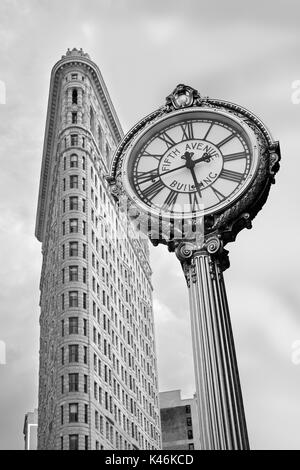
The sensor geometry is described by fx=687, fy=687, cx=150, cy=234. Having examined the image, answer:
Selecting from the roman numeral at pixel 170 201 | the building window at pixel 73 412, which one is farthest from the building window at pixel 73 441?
the roman numeral at pixel 170 201

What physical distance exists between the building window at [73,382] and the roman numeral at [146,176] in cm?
4008

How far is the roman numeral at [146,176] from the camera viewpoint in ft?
32.9

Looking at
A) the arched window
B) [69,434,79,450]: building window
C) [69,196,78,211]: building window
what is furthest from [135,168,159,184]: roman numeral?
the arched window

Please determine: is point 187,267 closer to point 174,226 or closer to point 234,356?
point 174,226

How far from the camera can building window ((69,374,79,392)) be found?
48.2 m

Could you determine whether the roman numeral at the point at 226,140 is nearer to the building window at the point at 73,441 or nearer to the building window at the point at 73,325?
the building window at the point at 73,441

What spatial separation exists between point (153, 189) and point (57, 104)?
193ft

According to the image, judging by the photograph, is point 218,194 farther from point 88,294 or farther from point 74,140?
point 74,140

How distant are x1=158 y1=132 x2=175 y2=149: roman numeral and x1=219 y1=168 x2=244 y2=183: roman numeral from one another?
99 cm

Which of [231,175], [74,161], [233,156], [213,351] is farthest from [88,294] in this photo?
[213,351]

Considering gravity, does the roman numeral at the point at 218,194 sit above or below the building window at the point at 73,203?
below

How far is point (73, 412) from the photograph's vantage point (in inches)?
1855

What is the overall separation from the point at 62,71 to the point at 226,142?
58.9 m

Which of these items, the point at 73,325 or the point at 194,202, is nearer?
the point at 194,202
